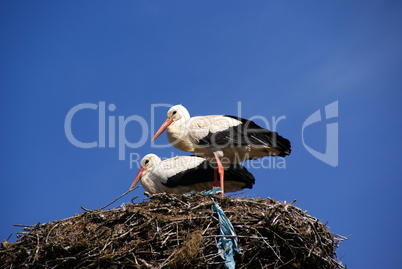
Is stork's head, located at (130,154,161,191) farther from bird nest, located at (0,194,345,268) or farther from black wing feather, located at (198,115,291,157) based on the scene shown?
bird nest, located at (0,194,345,268)

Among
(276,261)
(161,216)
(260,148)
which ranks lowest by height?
(276,261)

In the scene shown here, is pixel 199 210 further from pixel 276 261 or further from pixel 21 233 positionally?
pixel 21 233

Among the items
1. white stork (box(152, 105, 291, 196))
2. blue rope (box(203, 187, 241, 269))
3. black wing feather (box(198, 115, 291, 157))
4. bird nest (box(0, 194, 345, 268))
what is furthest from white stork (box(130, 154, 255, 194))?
blue rope (box(203, 187, 241, 269))

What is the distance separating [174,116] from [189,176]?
92 cm

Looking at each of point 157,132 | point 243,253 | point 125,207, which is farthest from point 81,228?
point 157,132

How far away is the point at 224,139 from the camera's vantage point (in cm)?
729

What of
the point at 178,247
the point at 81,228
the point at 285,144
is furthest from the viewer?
the point at 285,144

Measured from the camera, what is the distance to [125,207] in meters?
5.99

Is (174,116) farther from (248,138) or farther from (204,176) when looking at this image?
(248,138)

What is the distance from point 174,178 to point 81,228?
7.30ft

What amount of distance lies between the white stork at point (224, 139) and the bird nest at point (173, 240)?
140 centimetres

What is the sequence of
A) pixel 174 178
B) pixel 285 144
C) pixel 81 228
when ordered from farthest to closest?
pixel 174 178, pixel 285 144, pixel 81 228

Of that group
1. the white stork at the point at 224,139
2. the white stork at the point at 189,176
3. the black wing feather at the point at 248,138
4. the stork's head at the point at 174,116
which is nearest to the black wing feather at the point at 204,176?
the white stork at the point at 189,176

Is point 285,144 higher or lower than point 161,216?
higher
